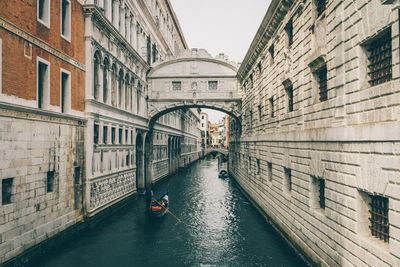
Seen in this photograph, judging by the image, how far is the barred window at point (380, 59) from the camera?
22.5 ft

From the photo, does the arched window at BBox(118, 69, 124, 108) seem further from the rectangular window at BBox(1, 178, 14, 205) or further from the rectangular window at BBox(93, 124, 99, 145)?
the rectangular window at BBox(1, 178, 14, 205)

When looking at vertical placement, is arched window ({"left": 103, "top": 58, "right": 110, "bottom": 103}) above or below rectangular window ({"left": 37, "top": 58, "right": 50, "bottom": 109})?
above

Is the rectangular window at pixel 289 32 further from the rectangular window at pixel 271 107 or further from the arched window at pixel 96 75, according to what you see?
the arched window at pixel 96 75

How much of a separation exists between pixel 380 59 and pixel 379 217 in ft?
11.1

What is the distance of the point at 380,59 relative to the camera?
7.19 m

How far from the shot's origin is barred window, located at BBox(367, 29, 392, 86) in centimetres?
687

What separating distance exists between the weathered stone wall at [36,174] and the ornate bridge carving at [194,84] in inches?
508

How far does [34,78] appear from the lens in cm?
1152

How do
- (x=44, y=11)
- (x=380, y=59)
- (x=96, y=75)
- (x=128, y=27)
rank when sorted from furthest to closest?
(x=128, y=27)
(x=96, y=75)
(x=44, y=11)
(x=380, y=59)

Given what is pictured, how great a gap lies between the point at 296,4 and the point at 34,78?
9.61 metres

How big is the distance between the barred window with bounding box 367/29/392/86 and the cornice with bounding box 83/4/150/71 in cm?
1265

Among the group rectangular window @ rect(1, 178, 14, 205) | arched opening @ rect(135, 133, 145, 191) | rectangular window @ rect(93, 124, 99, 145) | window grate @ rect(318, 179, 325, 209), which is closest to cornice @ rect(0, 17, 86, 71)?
rectangular window @ rect(93, 124, 99, 145)

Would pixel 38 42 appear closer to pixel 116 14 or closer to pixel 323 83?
pixel 116 14

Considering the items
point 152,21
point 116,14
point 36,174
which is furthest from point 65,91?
point 152,21
